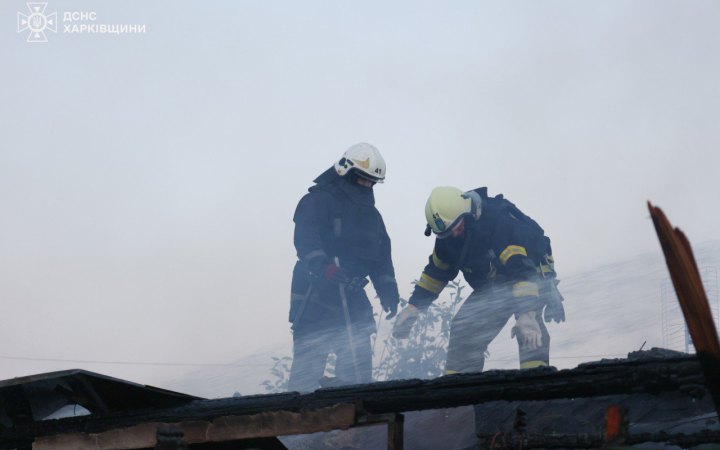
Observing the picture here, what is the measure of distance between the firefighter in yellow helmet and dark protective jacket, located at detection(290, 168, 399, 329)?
5.50 ft

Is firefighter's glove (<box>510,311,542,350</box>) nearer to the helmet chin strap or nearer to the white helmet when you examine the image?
the helmet chin strap

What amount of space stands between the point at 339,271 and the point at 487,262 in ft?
6.90

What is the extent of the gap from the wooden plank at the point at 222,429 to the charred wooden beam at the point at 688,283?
2.59 meters

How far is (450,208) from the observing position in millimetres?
11086

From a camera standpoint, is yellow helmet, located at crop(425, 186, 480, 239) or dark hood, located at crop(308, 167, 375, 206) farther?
dark hood, located at crop(308, 167, 375, 206)

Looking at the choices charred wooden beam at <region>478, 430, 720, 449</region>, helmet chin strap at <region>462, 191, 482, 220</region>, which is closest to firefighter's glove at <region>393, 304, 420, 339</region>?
helmet chin strap at <region>462, 191, 482, 220</region>

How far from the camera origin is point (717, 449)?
516cm

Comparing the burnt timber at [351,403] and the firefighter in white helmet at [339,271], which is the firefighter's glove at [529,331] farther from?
the burnt timber at [351,403]

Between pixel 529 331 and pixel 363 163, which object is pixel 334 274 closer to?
pixel 363 163

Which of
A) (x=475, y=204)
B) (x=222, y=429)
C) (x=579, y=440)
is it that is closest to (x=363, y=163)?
(x=475, y=204)

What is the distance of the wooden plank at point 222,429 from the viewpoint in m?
6.48

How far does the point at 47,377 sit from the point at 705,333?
179 inches

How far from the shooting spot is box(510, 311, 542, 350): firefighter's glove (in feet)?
35.1

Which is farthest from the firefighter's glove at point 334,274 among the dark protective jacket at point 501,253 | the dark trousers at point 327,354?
the dark protective jacket at point 501,253
